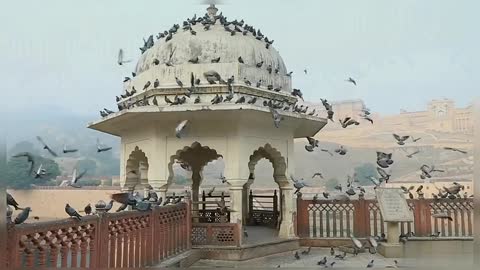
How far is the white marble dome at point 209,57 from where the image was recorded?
414 inches

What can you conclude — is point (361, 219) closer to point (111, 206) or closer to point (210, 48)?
point (210, 48)

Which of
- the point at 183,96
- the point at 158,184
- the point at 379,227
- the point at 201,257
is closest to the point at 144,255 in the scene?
the point at 201,257

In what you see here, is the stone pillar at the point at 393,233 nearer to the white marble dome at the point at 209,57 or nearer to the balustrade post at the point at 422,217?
the balustrade post at the point at 422,217

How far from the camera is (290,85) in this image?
11922mm

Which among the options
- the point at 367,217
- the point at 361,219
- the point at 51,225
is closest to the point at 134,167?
the point at 361,219

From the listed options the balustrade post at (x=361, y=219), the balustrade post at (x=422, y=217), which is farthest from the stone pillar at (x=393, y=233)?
the balustrade post at (x=422, y=217)

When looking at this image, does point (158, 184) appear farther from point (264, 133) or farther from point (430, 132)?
point (430, 132)

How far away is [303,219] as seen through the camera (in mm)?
12258

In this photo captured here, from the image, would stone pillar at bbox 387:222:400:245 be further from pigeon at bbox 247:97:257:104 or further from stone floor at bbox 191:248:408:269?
pigeon at bbox 247:97:257:104

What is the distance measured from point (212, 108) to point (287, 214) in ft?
12.3

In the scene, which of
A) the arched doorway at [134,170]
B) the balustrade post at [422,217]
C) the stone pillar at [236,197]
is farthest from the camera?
the balustrade post at [422,217]

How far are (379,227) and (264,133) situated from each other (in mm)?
4713

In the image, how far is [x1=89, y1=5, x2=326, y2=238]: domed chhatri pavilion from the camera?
9.90 m

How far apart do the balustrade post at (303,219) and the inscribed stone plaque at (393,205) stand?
203 centimetres
